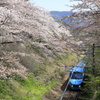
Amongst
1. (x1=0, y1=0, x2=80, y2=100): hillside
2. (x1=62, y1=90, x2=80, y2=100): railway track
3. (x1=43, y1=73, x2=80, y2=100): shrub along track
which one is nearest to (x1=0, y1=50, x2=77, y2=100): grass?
(x1=0, y1=0, x2=80, y2=100): hillside

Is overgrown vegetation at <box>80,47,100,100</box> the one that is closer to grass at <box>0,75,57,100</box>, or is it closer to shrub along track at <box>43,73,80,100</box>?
Answer: shrub along track at <box>43,73,80,100</box>

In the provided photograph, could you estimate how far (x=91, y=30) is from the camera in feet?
26.6

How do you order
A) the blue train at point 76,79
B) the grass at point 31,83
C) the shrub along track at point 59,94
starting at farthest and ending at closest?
the blue train at point 76,79
the shrub along track at point 59,94
the grass at point 31,83

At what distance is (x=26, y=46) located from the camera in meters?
18.6

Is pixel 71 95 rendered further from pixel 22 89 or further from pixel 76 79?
pixel 22 89

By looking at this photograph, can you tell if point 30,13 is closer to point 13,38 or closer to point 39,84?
point 13,38

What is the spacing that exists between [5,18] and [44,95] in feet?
26.5

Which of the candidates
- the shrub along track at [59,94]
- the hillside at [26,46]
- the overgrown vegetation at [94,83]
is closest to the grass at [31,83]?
the hillside at [26,46]

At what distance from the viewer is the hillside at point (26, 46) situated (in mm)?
10188

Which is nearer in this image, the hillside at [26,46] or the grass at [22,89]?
the hillside at [26,46]

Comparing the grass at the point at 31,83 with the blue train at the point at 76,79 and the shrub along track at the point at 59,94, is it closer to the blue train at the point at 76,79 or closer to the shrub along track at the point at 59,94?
the shrub along track at the point at 59,94

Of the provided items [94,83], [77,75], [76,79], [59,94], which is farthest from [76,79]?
[94,83]

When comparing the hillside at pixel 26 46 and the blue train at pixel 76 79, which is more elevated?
the hillside at pixel 26 46

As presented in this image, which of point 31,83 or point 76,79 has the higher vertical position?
point 31,83
